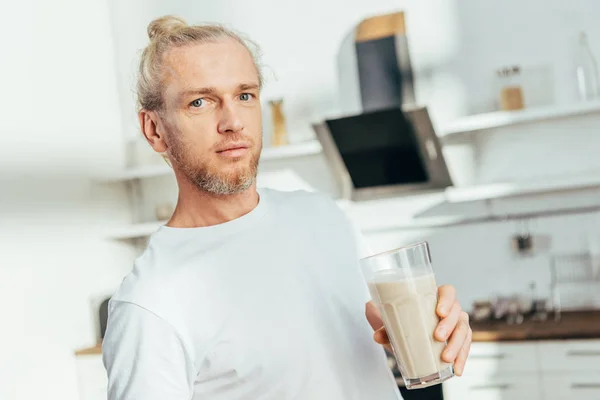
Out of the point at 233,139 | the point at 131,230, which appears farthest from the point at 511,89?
the point at 233,139

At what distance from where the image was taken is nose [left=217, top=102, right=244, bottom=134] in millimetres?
1227

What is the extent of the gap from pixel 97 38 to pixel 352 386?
361 cm

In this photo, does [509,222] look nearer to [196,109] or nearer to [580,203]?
[580,203]

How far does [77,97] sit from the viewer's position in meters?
4.14

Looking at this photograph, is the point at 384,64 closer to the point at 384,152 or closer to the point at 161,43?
the point at 384,152

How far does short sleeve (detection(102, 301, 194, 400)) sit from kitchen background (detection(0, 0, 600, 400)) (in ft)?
7.25

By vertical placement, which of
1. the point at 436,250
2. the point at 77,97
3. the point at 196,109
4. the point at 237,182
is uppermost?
the point at 77,97

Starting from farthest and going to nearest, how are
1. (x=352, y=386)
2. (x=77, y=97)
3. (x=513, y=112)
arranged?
1. (x=77, y=97)
2. (x=513, y=112)
3. (x=352, y=386)

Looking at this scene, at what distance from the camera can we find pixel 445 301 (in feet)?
3.75

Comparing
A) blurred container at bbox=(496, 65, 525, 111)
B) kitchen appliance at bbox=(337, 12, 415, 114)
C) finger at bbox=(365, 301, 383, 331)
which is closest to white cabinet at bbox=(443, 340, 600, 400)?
blurred container at bbox=(496, 65, 525, 111)

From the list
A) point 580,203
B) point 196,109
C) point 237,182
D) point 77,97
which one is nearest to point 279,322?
point 237,182

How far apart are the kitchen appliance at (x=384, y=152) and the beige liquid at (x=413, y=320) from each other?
7.53ft

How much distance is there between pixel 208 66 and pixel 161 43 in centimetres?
12

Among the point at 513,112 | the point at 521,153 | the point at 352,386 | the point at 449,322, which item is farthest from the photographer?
the point at 521,153
